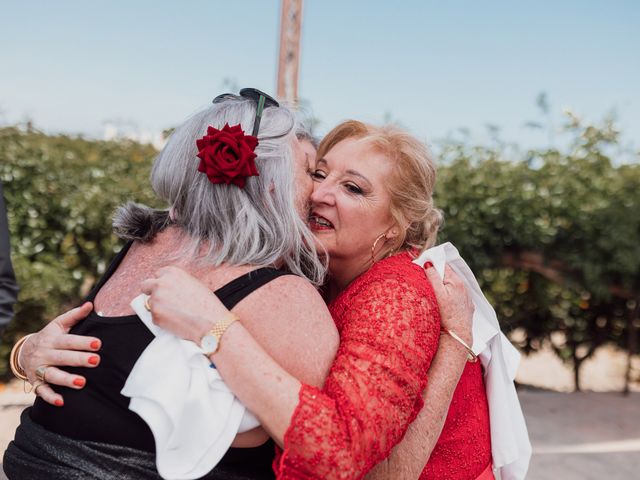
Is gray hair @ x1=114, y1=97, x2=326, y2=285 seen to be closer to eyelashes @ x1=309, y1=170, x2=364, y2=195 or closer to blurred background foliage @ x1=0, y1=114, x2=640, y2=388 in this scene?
eyelashes @ x1=309, y1=170, x2=364, y2=195

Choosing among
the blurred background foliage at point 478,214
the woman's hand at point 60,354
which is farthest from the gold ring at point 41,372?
the blurred background foliage at point 478,214

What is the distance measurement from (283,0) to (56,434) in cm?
510

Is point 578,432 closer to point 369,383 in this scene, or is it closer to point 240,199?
point 369,383

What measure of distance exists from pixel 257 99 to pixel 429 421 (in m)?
1.15

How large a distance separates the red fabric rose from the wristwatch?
1.40 ft

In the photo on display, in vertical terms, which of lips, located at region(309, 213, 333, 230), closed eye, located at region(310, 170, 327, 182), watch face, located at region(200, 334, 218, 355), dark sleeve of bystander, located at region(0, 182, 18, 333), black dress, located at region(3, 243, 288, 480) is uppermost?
closed eye, located at region(310, 170, 327, 182)

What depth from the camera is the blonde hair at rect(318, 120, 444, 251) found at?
2.45 meters

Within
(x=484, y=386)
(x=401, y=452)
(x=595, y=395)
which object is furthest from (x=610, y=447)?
(x=401, y=452)

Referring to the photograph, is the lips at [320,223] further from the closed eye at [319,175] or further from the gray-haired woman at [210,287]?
the gray-haired woman at [210,287]

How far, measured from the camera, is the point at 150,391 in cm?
171

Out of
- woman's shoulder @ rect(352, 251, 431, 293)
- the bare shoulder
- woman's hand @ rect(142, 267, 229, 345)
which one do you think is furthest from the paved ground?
woman's hand @ rect(142, 267, 229, 345)

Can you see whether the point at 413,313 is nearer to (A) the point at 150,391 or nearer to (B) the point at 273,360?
(B) the point at 273,360

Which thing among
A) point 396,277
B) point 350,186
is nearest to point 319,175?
point 350,186

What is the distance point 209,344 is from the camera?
5.68ft
